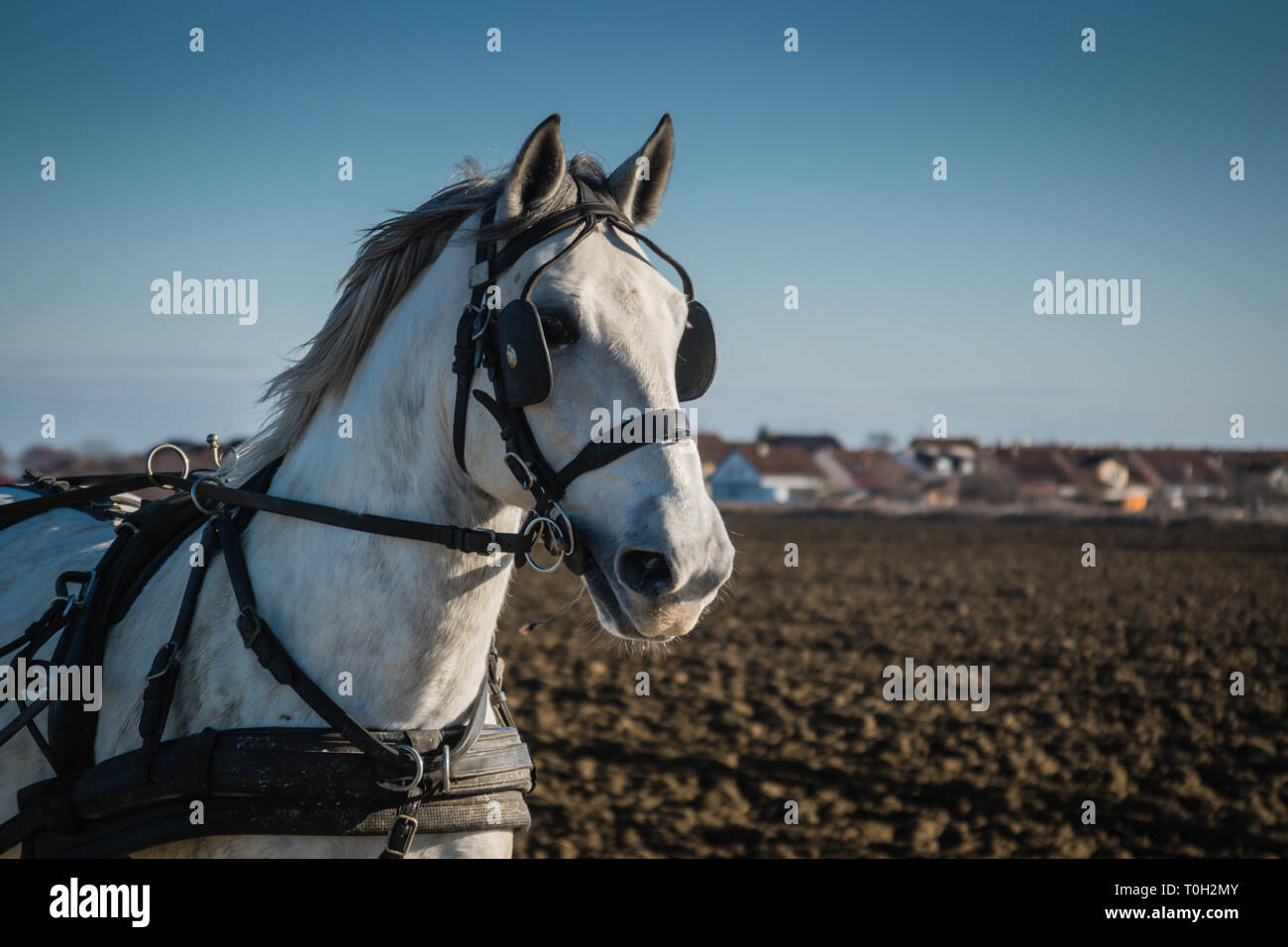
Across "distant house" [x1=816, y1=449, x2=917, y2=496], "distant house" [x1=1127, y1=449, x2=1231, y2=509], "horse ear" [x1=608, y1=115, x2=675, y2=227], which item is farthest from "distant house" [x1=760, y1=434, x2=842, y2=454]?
"horse ear" [x1=608, y1=115, x2=675, y2=227]

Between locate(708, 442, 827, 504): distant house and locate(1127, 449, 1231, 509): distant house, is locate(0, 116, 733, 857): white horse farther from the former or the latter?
locate(1127, 449, 1231, 509): distant house

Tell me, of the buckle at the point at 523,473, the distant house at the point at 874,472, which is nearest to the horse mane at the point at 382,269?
the buckle at the point at 523,473

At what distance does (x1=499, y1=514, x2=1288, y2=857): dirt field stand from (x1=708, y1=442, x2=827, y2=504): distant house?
6217 centimetres

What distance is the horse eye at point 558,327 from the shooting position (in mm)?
2070

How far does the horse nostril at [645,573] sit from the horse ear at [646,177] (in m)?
1.00

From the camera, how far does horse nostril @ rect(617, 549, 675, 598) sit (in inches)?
74.8

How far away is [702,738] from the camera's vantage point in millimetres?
8477

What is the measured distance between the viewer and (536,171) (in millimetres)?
2225

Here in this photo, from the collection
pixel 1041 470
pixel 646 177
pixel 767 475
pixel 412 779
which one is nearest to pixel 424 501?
pixel 412 779

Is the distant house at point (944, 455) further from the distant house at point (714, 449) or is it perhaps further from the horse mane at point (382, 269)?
the horse mane at point (382, 269)

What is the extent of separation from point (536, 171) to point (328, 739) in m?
1.49

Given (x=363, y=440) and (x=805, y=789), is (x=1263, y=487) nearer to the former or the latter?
(x=805, y=789)
